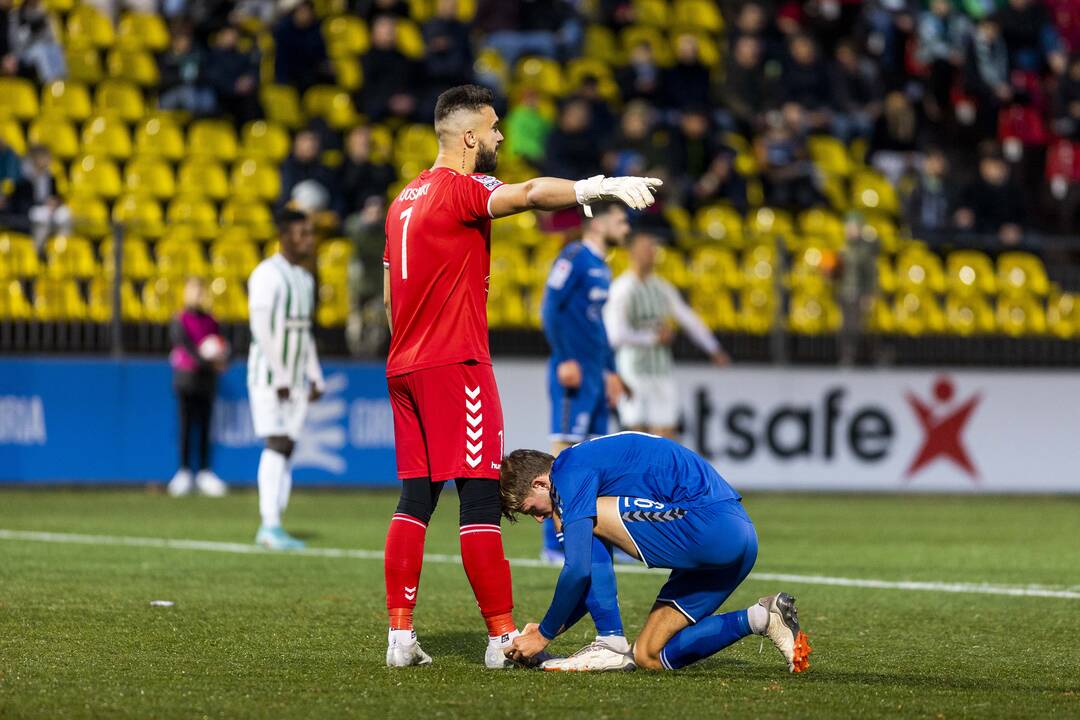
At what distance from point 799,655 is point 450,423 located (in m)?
1.49

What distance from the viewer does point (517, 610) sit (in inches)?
321

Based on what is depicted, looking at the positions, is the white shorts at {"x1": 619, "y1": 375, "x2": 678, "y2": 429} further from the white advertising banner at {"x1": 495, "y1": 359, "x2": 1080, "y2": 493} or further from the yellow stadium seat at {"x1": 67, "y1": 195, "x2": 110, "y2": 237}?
the yellow stadium seat at {"x1": 67, "y1": 195, "x2": 110, "y2": 237}

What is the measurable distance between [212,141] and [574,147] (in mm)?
4090

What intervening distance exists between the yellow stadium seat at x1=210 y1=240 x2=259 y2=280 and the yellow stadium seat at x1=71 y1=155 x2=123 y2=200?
5.39 feet

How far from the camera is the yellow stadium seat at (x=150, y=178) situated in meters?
17.9

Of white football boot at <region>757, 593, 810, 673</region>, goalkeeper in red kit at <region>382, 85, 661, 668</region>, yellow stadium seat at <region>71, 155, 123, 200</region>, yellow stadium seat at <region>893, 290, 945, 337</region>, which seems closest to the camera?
white football boot at <region>757, 593, 810, 673</region>

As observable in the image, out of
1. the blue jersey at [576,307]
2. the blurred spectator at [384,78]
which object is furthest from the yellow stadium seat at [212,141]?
the blue jersey at [576,307]

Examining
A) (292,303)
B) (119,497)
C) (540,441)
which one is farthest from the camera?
(540,441)

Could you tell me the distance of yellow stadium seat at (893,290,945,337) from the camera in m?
19.2

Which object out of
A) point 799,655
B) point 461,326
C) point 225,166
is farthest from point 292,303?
point 225,166

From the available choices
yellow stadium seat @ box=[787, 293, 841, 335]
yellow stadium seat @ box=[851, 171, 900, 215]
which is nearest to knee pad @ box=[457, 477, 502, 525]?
yellow stadium seat @ box=[787, 293, 841, 335]

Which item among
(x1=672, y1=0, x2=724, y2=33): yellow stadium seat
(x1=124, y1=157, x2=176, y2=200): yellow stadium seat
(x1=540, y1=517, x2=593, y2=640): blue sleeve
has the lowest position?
(x1=540, y1=517, x2=593, y2=640): blue sleeve

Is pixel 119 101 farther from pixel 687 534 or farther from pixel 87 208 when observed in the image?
pixel 687 534

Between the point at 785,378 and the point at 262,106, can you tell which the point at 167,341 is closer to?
the point at 262,106
